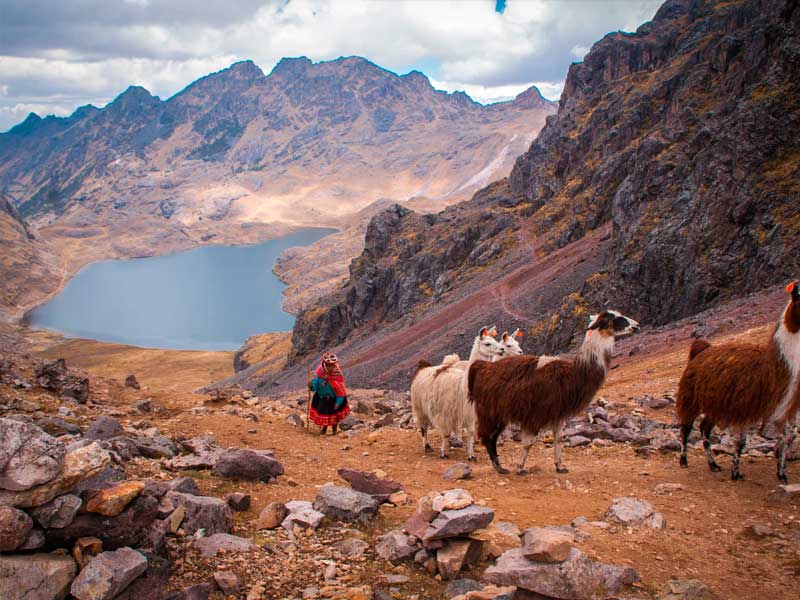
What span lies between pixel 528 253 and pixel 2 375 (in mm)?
45341

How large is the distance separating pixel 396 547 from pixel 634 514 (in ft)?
9.55

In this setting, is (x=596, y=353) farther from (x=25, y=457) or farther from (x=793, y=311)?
(x=25, y=457)

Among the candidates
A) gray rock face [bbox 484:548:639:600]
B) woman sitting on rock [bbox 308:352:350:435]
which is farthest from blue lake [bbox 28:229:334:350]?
gray rock face [bbox 484:548:639:600]

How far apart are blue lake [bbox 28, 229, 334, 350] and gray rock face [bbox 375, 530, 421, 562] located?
97739 millimetres

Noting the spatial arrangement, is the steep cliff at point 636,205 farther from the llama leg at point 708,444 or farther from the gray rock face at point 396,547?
the gray rock face at point 396,547

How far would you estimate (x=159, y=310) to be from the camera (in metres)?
132

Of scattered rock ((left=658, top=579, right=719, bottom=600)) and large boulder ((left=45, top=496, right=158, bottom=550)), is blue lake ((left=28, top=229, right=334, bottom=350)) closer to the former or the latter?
large boulder ((left=45, top=496, right=158, bottom=550))

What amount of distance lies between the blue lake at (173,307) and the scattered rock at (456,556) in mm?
98258

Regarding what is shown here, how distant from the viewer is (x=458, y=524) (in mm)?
5645

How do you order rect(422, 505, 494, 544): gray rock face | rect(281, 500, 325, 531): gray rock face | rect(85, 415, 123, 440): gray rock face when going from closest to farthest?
rect(422, 505, 494, 544): gray rock face
rect(281, 500, 325, 531): gray rock face
rect(85, 415, 123, 440): gray rock face

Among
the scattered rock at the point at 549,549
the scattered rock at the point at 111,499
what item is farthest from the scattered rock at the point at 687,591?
the scattered rock at the point at 111,499

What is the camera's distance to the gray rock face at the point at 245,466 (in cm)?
839

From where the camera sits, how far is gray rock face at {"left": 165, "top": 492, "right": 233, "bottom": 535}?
609cm

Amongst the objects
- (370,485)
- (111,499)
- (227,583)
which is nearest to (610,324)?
(370,485)
